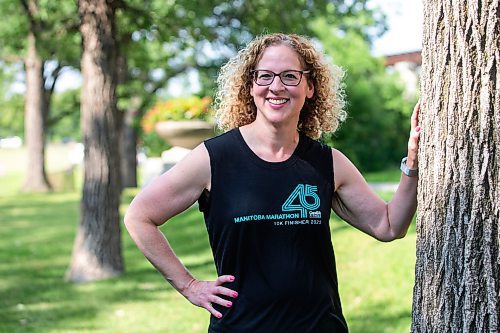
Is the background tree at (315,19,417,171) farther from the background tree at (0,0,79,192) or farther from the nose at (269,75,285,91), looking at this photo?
the nose at (269,75,285,91)

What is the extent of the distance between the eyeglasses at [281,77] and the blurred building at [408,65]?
2881 cm

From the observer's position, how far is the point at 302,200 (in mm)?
3041

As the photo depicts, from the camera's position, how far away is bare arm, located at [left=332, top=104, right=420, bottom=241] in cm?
324

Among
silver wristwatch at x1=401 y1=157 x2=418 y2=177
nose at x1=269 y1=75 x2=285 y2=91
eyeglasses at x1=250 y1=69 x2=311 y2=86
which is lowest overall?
silver wristwatch at x1=401 y1=157 x2=418 y2=177

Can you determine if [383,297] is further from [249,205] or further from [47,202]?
[47,202]

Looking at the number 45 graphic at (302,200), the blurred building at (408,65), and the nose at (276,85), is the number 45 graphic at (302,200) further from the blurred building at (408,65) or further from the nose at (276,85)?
the blurred building at (408,65)

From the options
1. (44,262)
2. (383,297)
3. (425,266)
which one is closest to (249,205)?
(425,266)

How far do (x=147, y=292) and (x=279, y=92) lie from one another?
5.81 m

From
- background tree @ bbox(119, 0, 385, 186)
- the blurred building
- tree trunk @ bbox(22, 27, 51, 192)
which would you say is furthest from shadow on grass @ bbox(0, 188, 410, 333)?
the blurred building

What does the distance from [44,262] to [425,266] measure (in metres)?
8.87

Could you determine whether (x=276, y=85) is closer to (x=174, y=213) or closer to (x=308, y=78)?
(x=308, y=78)

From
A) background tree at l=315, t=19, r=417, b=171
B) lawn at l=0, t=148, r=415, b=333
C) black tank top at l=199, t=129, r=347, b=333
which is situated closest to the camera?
black tank top at l=199, t=129, r=347, b=333

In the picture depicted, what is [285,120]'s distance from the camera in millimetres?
3152

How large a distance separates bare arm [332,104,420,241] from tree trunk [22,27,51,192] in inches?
998
